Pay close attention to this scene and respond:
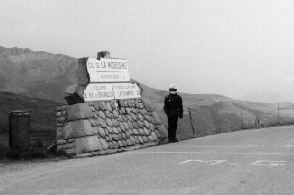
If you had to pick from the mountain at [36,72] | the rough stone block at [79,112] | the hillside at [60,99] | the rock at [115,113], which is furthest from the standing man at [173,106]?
the mountain at [36,72]

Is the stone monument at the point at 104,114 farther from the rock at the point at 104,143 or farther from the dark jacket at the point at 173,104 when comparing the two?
the dark jacket at the point at 173,104

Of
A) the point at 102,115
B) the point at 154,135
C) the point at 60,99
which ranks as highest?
the point at 102,115

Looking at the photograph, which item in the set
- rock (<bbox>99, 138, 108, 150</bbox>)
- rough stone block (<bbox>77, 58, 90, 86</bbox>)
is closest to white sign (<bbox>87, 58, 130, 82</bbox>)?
rough stone block (<bbox>77, 58, 90, 86</bbox>)

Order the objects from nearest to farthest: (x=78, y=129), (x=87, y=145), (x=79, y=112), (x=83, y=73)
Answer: (x=87, y=145) → (x=78, y=129) → (x=79, y=112) → (x=83, y=73)

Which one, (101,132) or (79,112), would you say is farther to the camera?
(101,132)

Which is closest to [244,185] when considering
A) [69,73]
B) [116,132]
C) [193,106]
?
[116,132]

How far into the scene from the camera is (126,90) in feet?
52.6

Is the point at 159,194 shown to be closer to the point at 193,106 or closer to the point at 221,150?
the point at 221,150

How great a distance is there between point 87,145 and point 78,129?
59cm

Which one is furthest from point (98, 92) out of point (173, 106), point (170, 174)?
point (170, 174)

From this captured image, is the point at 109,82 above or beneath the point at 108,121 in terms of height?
above

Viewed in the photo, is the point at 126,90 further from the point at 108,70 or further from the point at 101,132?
the point at 101,132

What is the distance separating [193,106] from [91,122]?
12275mm

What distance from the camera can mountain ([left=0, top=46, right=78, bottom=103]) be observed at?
46.0 m
